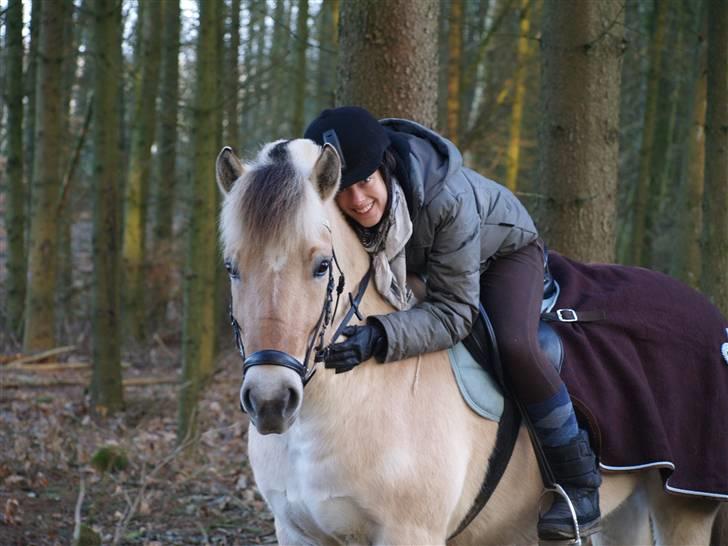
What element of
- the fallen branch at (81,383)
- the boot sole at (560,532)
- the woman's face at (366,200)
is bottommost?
the fallen branch at (81,383)

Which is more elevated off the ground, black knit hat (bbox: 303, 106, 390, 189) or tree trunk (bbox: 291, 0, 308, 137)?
tree trunk (bbox: 291, 0, 308, 137)

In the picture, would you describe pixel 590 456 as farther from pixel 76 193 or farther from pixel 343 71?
pixel 76 193

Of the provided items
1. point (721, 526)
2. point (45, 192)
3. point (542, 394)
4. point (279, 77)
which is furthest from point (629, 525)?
point (279, 77)

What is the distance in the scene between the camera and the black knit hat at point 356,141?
3217mm

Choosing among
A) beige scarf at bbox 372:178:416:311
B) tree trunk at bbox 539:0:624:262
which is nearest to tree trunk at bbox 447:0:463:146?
tree trunk at bbox 539:0:624:262

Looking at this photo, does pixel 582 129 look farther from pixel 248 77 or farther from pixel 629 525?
pixel 248 77

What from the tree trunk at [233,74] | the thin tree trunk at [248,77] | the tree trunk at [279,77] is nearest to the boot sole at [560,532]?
the tree trunk at [233,74]

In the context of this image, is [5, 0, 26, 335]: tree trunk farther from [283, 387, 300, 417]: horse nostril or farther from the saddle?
[283, 387, 300, 417]: horse nostril

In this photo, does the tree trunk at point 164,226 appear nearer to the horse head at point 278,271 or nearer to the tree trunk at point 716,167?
the tree trunk at point 716,167

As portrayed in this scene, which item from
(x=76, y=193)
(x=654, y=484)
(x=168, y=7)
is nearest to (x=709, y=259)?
(x=654, y=484)

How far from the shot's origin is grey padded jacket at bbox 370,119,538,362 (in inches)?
132

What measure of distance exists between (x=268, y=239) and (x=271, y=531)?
3.47 m

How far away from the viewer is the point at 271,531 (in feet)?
19.0

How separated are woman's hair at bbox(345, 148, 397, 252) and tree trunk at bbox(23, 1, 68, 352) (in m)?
8.22
